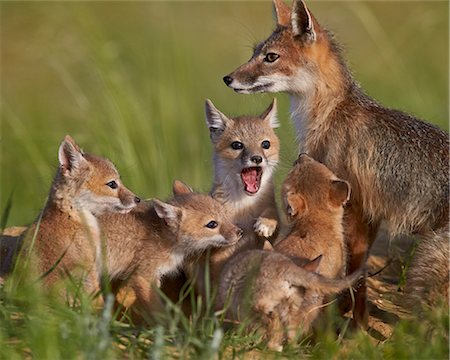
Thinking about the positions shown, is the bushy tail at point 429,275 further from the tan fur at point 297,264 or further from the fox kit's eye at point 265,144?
the fox kit's eye at point 265,144

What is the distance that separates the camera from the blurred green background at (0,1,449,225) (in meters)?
11.7

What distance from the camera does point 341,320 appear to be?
22.9 ft

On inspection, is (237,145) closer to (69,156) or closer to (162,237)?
(162,237)

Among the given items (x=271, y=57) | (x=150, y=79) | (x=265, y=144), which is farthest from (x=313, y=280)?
(x=150, y=79)

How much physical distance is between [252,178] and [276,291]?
1770 millimetres

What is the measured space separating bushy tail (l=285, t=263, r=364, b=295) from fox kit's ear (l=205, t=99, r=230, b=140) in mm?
2254

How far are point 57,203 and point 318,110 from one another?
2.34 meters

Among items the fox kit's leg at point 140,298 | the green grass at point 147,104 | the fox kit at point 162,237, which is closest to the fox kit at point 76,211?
the fox kit at point 162,237

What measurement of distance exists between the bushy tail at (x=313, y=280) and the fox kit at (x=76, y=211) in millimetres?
1473

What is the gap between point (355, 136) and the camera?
7.74 meters

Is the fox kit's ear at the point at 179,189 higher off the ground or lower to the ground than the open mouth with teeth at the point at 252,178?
lower

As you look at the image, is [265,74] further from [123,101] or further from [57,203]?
[123,101]

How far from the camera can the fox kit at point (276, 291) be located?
6.27 metres

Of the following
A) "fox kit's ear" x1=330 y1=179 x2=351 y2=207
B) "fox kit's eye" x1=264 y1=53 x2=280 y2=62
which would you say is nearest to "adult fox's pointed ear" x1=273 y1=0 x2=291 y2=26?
"fox kit's eye" x1=264 y1=53 x2=280 y2=62
